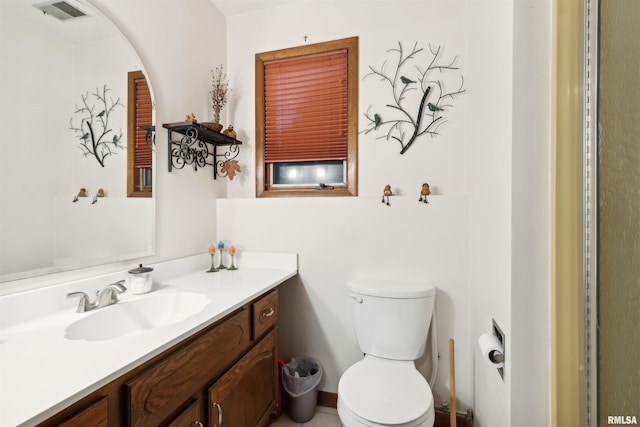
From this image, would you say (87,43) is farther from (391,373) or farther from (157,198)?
(391,373)

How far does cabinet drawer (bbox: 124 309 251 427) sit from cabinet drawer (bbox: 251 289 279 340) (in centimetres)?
7

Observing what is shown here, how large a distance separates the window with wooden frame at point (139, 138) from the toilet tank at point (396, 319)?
4.05ft

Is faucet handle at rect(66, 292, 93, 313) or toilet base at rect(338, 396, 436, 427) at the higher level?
faucet handle at rect(66, 292, 93, 313)

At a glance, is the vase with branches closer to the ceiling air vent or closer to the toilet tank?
the ceiling air vent

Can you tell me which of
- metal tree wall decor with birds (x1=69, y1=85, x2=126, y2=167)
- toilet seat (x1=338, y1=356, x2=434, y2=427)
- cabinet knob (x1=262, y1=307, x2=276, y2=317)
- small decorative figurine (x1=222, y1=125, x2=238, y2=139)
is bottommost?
toilet seat (x1=338, y1=356, x2=434, y2=427)

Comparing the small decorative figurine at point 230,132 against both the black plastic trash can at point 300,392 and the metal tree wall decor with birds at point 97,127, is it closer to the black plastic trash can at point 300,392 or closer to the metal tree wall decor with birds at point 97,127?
the metal tree wall decor with birds at point 97,127

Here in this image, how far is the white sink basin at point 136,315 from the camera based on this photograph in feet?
3.00

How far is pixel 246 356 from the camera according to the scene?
114 cm

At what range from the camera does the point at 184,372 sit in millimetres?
823

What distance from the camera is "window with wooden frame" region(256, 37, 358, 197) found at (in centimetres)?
167

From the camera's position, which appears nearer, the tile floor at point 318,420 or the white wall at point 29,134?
the white wall at point 29,134

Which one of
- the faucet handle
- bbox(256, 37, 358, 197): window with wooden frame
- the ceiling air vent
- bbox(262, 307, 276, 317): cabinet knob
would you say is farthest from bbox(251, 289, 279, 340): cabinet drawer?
the ceiling air vent

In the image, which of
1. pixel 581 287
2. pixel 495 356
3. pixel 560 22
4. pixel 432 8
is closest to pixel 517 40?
pixel 560 22

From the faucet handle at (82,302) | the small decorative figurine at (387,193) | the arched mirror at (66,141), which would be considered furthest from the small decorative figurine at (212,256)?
the small decorative figurine at (387,193)
